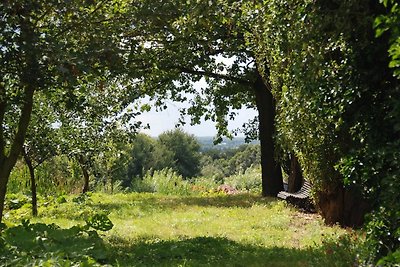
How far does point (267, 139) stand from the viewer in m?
14.9

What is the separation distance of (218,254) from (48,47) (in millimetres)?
3554

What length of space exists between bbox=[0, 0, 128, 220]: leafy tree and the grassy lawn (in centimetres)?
213

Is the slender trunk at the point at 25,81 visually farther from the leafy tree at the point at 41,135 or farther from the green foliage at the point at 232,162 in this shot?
the green foliage at the point at 232,162

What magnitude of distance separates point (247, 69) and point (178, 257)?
9024 mm

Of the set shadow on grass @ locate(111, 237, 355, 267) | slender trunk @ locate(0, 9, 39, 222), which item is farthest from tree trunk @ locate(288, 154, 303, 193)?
slender trunk @ locate(0, 9, 39, 222)

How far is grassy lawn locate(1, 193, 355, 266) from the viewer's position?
660 centimetres

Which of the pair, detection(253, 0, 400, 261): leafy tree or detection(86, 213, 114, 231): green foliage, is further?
detection(86, 213, 114, 231): green foliage

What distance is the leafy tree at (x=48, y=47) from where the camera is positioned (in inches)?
227

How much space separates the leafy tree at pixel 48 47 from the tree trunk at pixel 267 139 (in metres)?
7.67

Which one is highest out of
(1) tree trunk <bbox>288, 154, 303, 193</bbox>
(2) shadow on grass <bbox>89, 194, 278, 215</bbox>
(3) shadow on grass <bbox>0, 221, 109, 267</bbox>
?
(1) tree trunk <bbox>288, 154, 303, 193</bbox>

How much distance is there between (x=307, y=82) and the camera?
5664 millimetres

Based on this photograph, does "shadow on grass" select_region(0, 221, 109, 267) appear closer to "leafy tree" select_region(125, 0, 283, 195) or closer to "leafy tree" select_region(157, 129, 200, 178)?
"leafy tree" select_region(125, 0, 283, 195)

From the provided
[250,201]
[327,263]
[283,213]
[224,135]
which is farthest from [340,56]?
[224,135]

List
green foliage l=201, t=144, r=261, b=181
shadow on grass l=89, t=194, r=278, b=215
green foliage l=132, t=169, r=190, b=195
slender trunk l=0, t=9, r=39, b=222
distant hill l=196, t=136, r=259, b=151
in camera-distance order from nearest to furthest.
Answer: slender trunk l=0, t=9, r=39, b=222
shadow on grass l=89, t=194, r=278, b=215
distant hill l=196, t=136, r=259, b=151
green foliage l=132, t=169, r=190, b=195
green foliage l=201, t=144, r=261, b=181
